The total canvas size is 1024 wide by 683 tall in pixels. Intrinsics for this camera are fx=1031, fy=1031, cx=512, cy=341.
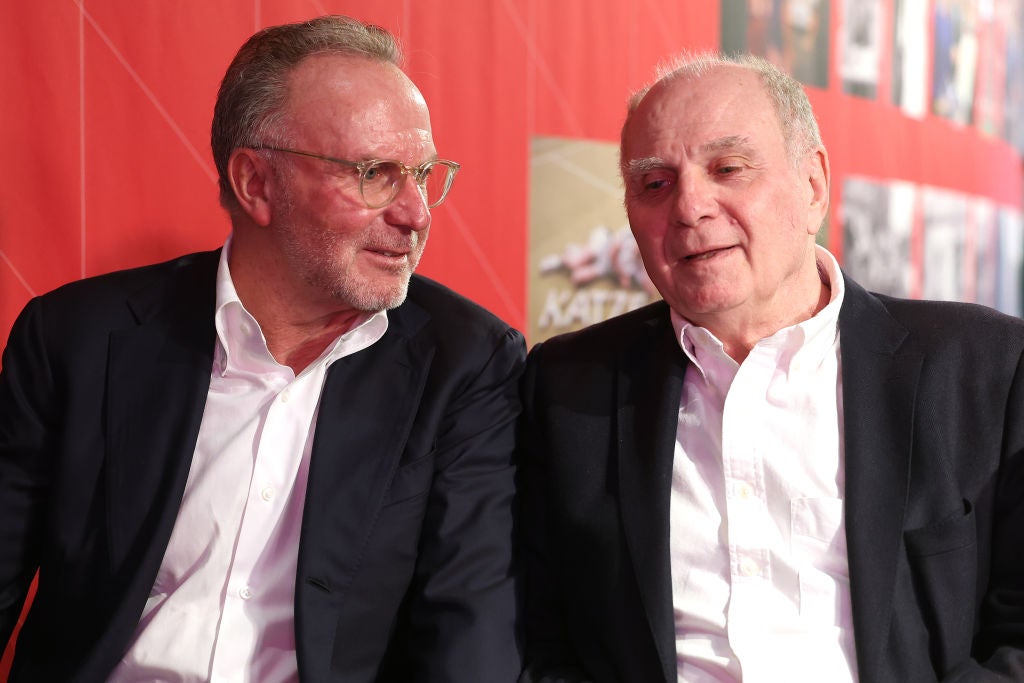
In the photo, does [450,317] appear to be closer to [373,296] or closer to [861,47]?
[373,296]

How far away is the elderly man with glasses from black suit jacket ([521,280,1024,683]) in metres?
0.14

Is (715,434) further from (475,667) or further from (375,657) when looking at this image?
(375,657)

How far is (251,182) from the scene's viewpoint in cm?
211

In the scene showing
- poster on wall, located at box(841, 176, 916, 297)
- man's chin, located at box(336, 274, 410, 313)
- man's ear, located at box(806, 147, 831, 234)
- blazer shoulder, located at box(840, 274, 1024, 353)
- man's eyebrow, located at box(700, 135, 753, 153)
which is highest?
man's eyebrow, located at box(700, 135, 753, 153)

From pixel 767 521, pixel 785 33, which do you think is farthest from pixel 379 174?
pixel 785 33

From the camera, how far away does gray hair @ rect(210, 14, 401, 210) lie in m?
2.06

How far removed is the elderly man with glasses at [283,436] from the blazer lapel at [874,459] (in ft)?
2.07

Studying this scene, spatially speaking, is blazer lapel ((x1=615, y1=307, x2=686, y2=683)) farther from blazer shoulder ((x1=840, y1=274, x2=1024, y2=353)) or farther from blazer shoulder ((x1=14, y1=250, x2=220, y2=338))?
blazer shoulder ((x1=14, y1=250, x2=220, y2=338))

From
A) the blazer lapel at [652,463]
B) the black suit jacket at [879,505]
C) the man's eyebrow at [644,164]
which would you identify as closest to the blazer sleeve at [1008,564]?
the black suit jacket at [879,505]

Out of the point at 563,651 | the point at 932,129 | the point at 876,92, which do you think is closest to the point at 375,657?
the point at 563,651

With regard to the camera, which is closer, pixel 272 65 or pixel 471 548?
pixel 471 548

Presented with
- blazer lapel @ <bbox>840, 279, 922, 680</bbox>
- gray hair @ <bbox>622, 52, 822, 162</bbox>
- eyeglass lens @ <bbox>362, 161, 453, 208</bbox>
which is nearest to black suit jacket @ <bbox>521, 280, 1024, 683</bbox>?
blazer lapel @ <bbox>840, 279, 922, 680</bbox>

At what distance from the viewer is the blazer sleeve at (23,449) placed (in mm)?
1907

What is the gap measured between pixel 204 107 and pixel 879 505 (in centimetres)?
172
